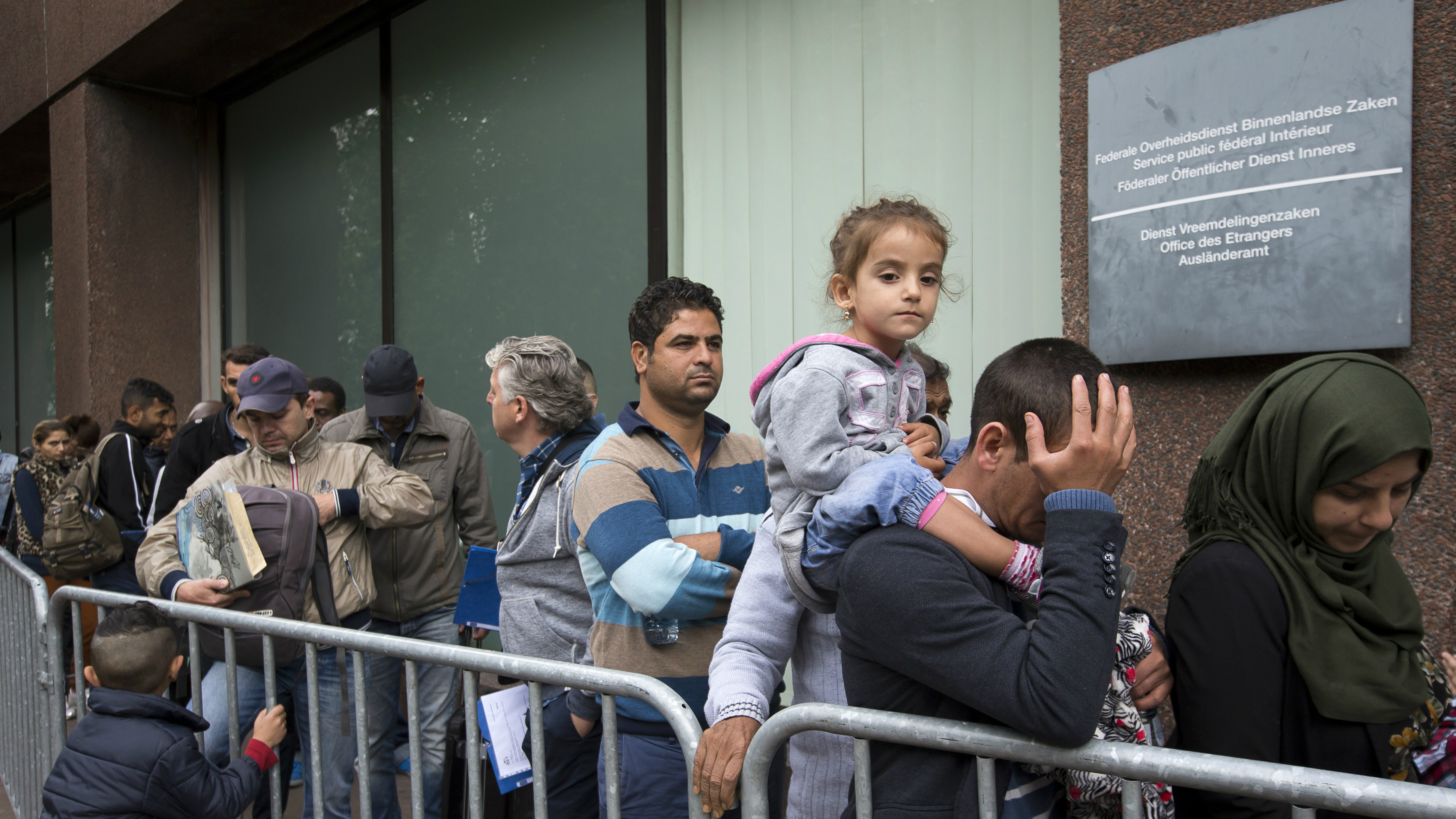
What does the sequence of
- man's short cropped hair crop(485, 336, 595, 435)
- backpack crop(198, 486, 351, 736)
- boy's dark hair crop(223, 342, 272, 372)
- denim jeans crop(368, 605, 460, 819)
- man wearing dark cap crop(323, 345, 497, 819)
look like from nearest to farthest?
man's short cropped hair crop(485, 336, 595, 435) < backpack crop(198, 486, 351, 736) < denim jeans crop(368, 605, 460, 819) < man wearing dark cap crop(323, 345, 497, 819) < boy's dark hair crop(223, 342, 272, 372)

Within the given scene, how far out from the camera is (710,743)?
175 cm

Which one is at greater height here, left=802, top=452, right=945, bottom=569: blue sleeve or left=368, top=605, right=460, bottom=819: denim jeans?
left=802, top=452, right=945, bottom=569: blue sleeve

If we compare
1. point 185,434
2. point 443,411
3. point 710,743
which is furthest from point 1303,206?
point 185,434

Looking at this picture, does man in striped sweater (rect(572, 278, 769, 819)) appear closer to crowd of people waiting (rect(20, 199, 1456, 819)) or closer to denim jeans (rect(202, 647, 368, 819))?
crowd of people waiting (rect(20, 199, 1456, 819))

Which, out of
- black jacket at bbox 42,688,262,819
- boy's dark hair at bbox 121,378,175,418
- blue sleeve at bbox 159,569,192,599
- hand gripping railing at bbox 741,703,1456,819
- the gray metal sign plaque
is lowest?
black jacket at bbox 42,688,262,819

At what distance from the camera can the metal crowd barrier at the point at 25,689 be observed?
12.1ft

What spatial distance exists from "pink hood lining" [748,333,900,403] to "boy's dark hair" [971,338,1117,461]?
522 mm

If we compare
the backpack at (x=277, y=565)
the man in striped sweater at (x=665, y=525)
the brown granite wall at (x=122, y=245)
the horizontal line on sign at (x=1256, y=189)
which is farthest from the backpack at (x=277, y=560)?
the brown granite wall at (x=122, y=245)

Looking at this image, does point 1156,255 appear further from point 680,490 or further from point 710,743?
point 710,743

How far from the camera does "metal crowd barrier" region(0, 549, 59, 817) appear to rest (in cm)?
370

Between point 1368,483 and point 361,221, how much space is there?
769 centimetres

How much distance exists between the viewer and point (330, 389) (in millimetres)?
5699

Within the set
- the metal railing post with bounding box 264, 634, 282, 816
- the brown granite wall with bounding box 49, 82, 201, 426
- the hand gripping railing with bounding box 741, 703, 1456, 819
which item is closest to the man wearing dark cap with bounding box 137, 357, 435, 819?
the metal railing post with bounding box 264, 634, 282, 816

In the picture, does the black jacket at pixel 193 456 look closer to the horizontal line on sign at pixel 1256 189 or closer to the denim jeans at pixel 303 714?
the denim jeans at pixel 303 714
